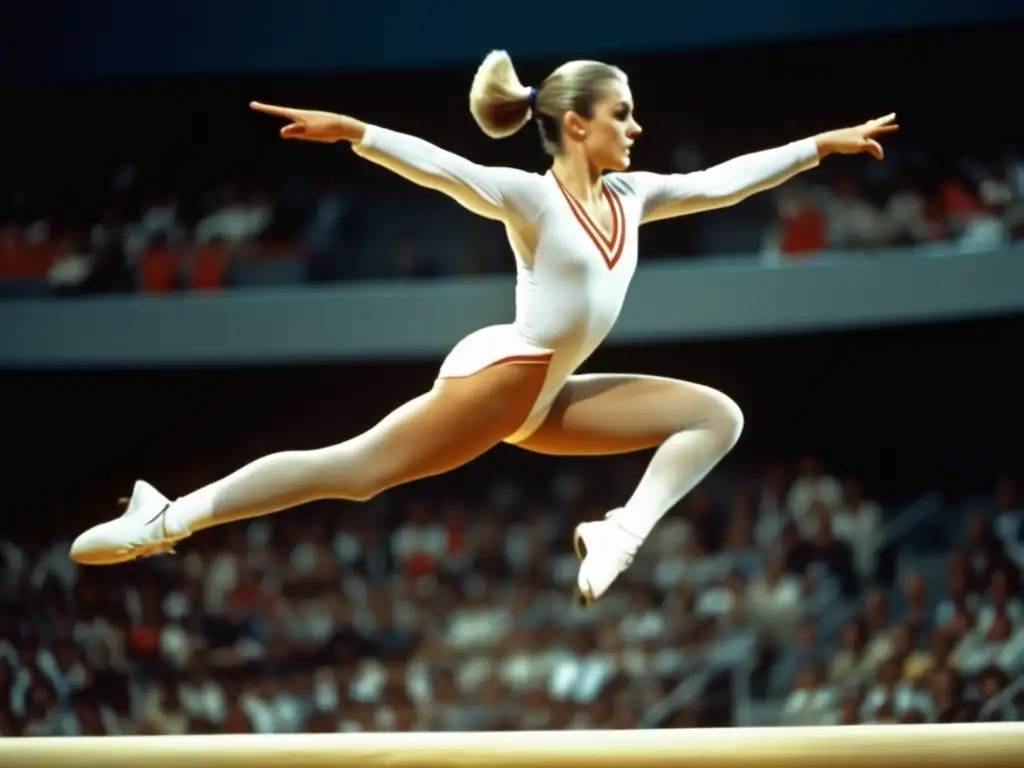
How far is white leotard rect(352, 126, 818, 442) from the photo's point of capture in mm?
3172

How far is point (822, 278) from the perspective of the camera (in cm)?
807

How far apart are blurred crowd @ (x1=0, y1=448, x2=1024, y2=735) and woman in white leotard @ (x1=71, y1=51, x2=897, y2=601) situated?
3.53 metres

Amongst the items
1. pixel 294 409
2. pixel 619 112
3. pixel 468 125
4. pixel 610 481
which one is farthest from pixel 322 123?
pixel 468 125

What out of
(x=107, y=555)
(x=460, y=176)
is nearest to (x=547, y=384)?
(x=460, y=176)

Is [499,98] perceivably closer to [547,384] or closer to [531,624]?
[547,384]

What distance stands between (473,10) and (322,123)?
21.0 feet

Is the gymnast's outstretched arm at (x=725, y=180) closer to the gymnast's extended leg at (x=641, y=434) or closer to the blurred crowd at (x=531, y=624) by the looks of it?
the gymnast's extended leg at (x=641, y=434)

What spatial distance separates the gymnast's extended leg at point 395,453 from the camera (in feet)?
10.9

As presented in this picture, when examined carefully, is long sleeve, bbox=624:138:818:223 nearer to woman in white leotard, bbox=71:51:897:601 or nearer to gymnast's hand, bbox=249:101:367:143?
woman in white leotard, bbox=71:51:897:601

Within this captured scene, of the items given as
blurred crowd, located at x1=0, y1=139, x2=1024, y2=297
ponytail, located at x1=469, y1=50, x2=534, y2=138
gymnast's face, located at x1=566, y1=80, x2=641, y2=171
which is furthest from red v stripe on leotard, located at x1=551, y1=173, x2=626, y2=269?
blurred crowd, located at x1=0, y1=139, x2=1024, y2=297

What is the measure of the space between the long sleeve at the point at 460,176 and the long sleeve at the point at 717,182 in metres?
A: 0.37

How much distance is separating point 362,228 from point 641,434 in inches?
270

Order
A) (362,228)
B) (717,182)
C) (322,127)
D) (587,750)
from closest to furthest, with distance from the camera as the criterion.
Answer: (587,750) → (322,127) → (717,182) → (362,228)

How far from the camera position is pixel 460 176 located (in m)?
3.17
